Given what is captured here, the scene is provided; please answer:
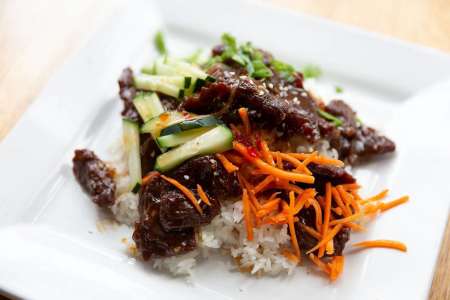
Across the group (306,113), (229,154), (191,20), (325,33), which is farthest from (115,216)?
(325,33)

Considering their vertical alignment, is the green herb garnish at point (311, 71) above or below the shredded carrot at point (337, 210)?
above

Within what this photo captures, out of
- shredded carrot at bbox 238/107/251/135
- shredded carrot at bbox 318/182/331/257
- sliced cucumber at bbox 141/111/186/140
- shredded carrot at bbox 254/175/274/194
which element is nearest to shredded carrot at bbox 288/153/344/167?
shredded carrot at bbox 318/182/331/257

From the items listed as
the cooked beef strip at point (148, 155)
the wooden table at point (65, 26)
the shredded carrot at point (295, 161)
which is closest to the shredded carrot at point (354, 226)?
the shredded carrot at point (295, 161)

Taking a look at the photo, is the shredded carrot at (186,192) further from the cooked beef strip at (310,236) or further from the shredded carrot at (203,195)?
the cooked beef strip at (310,236)

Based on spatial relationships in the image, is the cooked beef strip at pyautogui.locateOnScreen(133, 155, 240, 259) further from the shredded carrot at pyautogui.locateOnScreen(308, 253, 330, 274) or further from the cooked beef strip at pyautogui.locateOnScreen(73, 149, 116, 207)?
the shredded carrot at pyautogui.locateOnScreen(308, 253, 330, 274)

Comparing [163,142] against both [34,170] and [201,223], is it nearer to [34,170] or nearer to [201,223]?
[201,223]

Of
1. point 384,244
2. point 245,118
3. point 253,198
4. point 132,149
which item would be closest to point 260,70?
point 245,118
